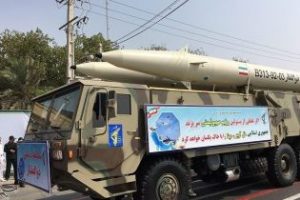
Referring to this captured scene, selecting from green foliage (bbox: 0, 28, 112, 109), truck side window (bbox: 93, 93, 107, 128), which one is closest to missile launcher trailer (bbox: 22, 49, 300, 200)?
truck side window (bbox: 93, 93, 107, 128)

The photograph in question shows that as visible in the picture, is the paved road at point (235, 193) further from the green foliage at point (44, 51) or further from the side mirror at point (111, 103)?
the green foliage at point (44, 51)

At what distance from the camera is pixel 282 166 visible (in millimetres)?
12641

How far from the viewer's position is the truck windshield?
8766 millimetres

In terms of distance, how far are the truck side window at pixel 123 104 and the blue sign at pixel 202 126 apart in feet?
1.14

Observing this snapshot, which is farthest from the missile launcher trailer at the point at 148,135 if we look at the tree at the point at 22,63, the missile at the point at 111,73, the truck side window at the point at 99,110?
the tree at the point at 22,63

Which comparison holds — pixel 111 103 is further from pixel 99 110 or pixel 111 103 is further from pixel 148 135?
pixel 148 135

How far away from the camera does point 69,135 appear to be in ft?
27.7

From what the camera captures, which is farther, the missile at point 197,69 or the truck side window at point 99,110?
the missile at point 197,69

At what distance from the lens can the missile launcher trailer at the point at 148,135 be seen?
8617mm

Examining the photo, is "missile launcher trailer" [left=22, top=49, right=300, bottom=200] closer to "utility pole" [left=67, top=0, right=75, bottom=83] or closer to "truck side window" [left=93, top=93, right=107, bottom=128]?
"truck side window" [left=93, top=93, right=107, bottom=128]

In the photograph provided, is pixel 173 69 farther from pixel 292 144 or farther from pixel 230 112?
pixel 292 144

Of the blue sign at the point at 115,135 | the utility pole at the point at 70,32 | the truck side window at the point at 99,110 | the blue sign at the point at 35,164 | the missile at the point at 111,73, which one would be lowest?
the blue sign at the point at 35,164

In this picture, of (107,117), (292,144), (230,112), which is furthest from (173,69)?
(292,144)

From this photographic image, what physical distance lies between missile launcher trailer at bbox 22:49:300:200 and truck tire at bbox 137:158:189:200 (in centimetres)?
2
